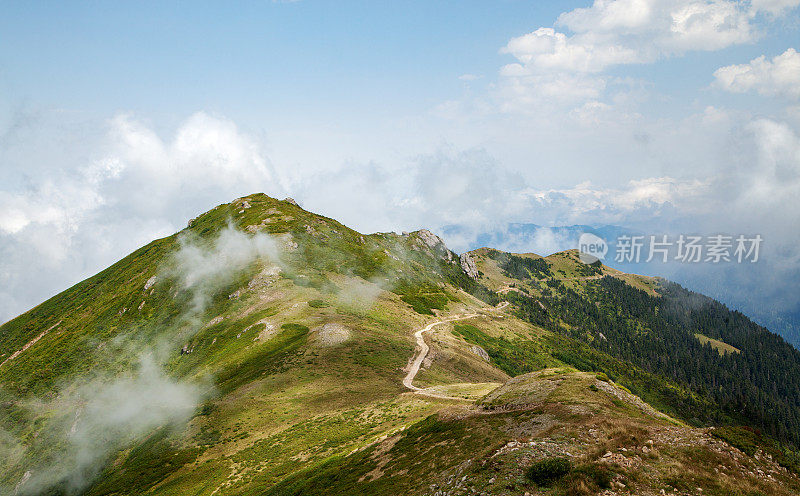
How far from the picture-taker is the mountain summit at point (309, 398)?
2356cm

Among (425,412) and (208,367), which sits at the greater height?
(208,367)

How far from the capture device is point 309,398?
67.4m

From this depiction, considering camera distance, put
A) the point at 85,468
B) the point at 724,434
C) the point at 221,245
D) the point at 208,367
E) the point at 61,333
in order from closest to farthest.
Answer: the point at 724,434 < the point at 85,468 < the point at 208,367 < the point at 61,333 < the point at 221,245

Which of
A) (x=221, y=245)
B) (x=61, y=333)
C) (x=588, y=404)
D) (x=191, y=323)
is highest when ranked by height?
(x=221, y=245)

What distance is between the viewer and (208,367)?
9475 cm

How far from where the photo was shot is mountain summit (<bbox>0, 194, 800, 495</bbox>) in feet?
77.3

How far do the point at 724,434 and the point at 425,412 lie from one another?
35.6 metres

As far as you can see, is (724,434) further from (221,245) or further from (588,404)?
(221,245)

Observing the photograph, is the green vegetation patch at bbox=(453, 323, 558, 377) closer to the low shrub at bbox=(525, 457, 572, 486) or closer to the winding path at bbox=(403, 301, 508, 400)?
the winding path at bbox=(403, 301, 508, 400)

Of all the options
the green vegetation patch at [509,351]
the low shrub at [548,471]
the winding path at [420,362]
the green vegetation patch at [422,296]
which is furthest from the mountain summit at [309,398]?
the green vegetation patch at [422,296]

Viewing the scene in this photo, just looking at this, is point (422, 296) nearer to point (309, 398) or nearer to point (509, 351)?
point (509, 351)

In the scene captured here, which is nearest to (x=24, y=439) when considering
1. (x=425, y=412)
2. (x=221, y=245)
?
(x=221, y=245)

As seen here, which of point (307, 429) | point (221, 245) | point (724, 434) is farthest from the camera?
point (221, 245)

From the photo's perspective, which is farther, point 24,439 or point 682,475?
point 24,439
